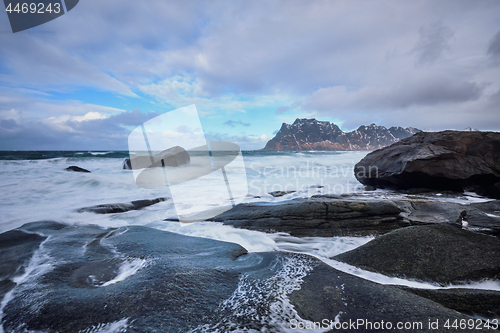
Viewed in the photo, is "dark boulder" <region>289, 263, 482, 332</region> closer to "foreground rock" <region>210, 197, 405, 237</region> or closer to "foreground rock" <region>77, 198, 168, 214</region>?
"foreground rock" <region>210, 197, 405, 237</region>

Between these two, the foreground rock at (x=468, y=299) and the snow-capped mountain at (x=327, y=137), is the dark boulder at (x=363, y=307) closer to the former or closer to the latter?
the foreground rock at (x=468, y=299)

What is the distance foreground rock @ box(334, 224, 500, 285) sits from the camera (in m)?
2.00

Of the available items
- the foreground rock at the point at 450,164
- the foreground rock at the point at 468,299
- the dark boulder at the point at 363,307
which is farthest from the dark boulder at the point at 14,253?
the foreground rock at the point at 450,164

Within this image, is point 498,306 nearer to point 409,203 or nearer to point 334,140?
Answer: point 409,203

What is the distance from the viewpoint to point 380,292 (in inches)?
64.5

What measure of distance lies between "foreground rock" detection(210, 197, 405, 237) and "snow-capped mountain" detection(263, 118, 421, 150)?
222 ft

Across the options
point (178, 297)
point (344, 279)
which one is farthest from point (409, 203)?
point (178, 297)

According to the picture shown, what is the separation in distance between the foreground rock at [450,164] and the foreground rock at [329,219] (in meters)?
3.44

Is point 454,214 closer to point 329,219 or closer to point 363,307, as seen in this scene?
point 329,219

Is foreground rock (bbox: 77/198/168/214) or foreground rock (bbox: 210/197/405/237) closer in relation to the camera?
foreground rock (bbox: 210/197/405/237)

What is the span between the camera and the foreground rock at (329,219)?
364 cm

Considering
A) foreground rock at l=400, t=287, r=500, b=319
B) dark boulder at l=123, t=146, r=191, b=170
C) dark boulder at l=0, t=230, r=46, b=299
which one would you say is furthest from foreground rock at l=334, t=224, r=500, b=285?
dark boulder at l=123, t=146, r=191, b=170

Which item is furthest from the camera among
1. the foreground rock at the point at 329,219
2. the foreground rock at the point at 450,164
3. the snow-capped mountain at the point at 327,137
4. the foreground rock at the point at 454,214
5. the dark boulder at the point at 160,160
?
the snow-capped mountain at the point at 327,137

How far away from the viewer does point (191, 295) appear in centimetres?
162
